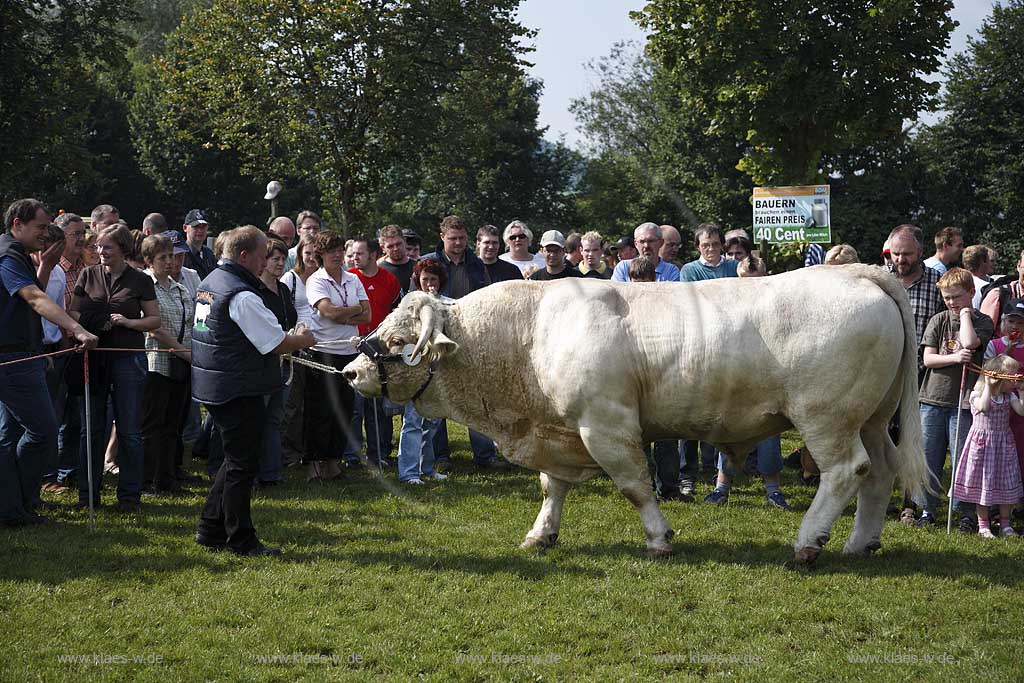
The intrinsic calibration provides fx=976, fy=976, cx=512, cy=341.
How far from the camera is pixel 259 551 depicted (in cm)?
690

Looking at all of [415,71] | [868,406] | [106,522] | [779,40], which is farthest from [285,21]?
[868,406]

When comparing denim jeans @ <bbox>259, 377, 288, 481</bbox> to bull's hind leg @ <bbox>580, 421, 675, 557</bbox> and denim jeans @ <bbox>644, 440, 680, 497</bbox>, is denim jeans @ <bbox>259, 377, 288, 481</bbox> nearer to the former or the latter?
denim jeans @ <bbox>644, 440, 680, 497</bbox>

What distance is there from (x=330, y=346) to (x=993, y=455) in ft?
19.2

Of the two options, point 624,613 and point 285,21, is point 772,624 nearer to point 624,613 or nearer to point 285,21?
point 624,613

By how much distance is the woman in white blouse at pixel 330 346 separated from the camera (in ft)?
30.0

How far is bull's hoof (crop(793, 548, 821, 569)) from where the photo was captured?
6602mm

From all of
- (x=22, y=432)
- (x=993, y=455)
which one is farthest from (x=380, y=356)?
(x=993, y=455)

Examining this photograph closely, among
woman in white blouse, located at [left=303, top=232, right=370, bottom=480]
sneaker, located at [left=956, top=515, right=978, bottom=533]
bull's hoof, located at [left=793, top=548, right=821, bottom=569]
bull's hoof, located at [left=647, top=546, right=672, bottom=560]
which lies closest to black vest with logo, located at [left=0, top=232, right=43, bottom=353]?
woman in white blouse, located at [left=303, top=232, right=370, bottom=480]

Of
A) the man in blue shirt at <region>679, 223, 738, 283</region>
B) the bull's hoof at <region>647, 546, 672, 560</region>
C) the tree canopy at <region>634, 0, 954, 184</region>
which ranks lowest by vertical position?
the bull's hoof at <region>647, 546, 672, 560</region>

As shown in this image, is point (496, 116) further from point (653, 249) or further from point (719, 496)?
point (719, 496)

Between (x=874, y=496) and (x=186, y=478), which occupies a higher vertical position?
(x=874, y=496)

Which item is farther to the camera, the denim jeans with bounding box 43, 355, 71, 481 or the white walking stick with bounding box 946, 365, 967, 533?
the denim jeans with bounding box 43, 355, 71, 481

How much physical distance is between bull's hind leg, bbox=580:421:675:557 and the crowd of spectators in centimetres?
160

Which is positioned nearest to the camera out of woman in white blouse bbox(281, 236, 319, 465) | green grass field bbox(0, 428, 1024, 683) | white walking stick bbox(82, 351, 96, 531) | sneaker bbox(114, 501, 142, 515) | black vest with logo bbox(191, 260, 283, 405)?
green grass field bbox(0, 428, 1024, 683)
